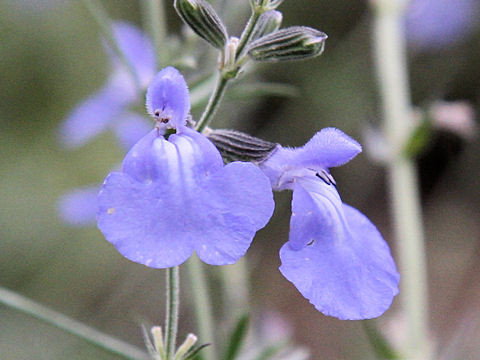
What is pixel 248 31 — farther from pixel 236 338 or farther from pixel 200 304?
pixel 200 304

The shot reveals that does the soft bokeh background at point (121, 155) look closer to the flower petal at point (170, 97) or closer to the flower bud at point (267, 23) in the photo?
the flower bud at point (267, 23)

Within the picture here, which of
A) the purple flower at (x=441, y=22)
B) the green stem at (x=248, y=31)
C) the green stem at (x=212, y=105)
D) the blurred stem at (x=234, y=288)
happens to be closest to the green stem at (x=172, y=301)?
the green stem at (x=212, y=105)

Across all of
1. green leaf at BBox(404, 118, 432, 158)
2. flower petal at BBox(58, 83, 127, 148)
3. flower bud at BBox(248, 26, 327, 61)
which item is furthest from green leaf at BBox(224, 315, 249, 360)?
green leaf at BBox(404, 118, 432, 158)

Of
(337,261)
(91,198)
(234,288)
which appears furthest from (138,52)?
(337,261)

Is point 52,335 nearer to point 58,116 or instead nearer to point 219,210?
point 58,116

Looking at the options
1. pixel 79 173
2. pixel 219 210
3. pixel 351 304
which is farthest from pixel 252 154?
pixel 79 173
